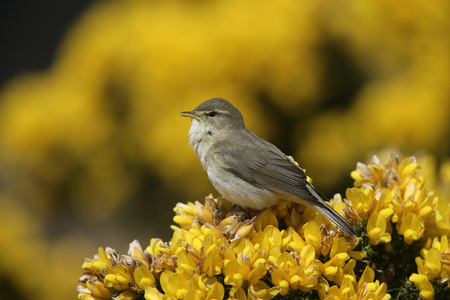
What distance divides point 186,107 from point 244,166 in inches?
88.1

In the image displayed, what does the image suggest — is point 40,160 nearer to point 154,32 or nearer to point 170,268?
point 154,32

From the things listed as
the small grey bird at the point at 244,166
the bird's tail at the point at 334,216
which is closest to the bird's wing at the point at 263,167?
the small grey bird at the point at 244,166

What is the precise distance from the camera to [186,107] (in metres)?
5.22

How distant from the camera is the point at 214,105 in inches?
133

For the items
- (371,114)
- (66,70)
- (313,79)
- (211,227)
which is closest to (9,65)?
(66,70)

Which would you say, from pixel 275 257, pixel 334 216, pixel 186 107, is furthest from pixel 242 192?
pixel 186 107

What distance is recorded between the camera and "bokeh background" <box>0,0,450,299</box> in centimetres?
523

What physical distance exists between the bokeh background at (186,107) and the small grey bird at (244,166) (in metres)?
1.73

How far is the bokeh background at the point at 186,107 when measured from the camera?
17.1ft

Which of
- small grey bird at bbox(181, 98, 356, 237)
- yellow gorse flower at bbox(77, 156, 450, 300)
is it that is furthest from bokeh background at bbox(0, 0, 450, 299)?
yellow gorse flower at bbox(77, 156, 450, 300)

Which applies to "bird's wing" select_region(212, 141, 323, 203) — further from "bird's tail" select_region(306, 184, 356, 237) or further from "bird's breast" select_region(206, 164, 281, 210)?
"bird's tail" select_region(306, 184, 356, 237)

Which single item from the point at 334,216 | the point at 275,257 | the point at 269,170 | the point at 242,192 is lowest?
the point at 275,257

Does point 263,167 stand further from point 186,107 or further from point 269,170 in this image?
point 186,107

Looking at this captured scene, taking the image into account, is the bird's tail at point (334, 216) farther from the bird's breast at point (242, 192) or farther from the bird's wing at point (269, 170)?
the bird's breast at point (242, 192)
